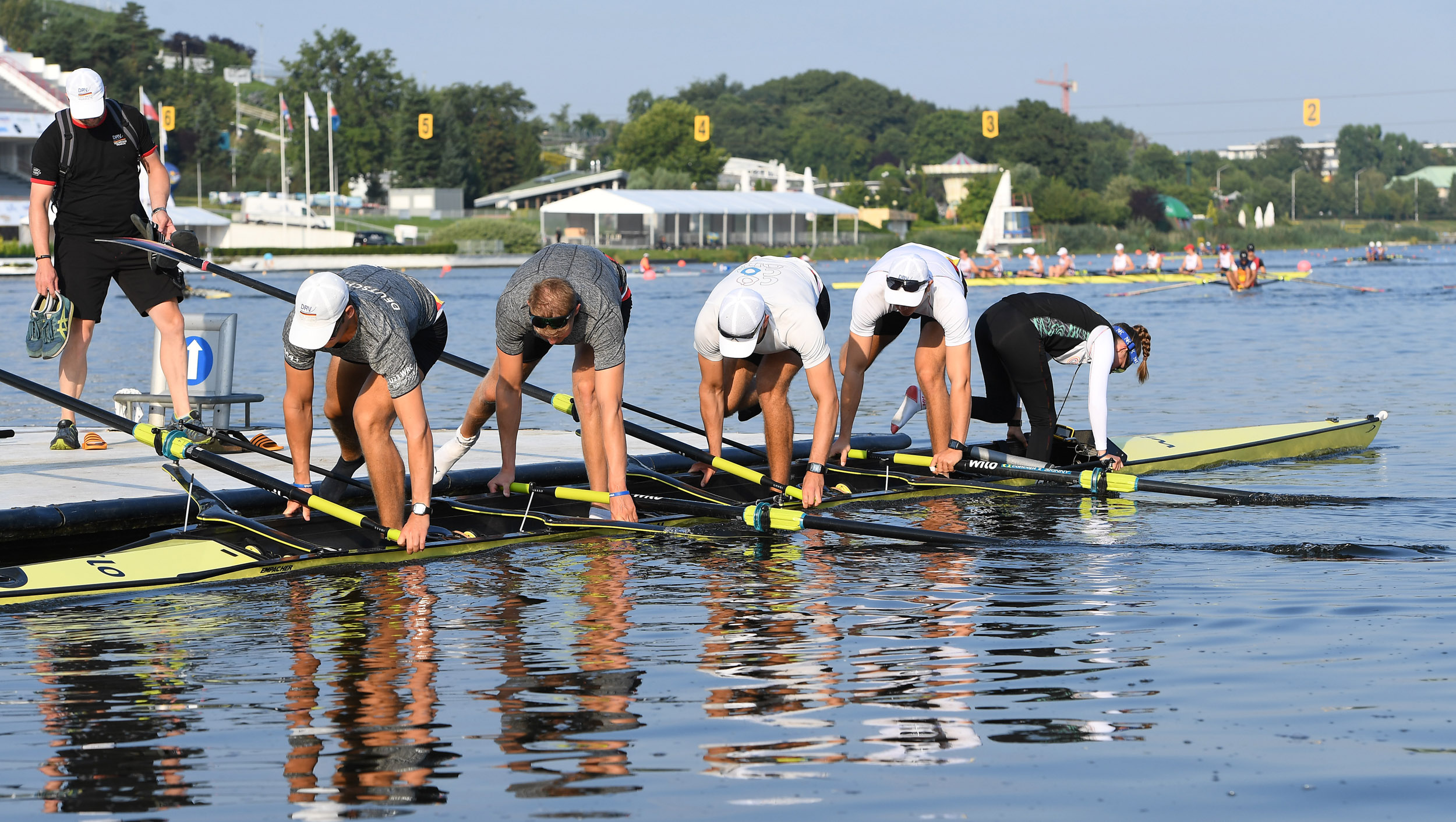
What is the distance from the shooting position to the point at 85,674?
5676mm

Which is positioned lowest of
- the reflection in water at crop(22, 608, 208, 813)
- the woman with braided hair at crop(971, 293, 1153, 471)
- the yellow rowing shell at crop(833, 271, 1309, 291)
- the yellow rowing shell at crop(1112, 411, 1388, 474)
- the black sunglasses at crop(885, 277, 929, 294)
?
the reflection in water at crop(22, 608, 208, 813)

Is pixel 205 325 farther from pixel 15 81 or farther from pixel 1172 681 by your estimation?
pixel 15 81

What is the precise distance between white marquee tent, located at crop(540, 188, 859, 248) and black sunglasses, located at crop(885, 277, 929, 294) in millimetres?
77234

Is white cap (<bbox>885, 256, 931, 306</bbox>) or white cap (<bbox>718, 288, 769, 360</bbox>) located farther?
white cap (<bbox>885, 256, 931, 306</bbox>)

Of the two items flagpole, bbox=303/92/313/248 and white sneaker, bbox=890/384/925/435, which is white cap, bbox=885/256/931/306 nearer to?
white sneaker, bbox=890/384/925/435

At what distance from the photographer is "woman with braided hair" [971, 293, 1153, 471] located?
10.1 meters

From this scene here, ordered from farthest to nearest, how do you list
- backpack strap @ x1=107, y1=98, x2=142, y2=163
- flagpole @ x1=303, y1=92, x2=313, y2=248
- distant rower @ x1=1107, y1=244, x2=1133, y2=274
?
flagpole @ x1=303, y1=92, x2=313, y2=248, distant rower @ x1=1107, y1=244, x2=1133, y2=274, backpack strap @ x1=107, y1=98, x2=142, y2=163

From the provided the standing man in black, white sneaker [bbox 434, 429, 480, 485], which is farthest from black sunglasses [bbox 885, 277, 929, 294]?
the standing man in black

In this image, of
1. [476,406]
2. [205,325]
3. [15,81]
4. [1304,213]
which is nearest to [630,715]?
[476,406]

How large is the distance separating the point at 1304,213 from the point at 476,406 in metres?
183

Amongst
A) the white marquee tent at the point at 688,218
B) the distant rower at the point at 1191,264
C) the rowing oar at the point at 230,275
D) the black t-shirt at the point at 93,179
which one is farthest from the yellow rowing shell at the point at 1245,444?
the white marquee tent at the point at 688,218

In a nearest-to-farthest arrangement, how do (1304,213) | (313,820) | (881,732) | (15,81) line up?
(313,820)
(881,732)
(15,81)
(1304,213)

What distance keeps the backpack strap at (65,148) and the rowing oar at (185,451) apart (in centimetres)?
190

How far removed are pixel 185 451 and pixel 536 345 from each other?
2.02 meters
